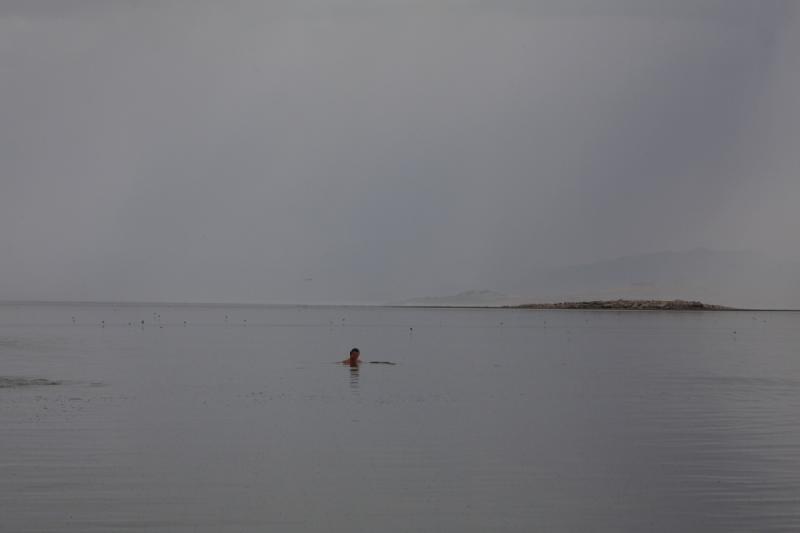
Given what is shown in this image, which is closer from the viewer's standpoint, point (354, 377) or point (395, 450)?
point (395, 450)

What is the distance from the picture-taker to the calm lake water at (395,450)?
54.6ft

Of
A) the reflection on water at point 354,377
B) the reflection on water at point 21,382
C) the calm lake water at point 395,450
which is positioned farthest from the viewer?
the reflection on water at point 354,377

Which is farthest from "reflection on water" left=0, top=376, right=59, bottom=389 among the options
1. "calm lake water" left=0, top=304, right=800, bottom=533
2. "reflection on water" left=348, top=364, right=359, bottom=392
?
"reflection on water" left=348, top=364, right=359, bottom=392

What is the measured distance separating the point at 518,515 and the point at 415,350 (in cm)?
4972

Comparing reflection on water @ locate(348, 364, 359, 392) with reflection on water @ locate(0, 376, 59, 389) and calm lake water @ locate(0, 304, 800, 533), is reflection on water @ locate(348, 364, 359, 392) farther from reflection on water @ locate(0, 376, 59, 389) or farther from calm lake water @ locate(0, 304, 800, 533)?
reflection on water @ locate(0, 376, 59, 389)

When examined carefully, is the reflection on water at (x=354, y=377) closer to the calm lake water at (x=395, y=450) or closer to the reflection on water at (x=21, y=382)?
the calm lake water at (x=395, y=450)

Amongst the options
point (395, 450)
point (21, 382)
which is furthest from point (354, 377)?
→ point (395, 450)

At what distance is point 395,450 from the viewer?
22.9 metres

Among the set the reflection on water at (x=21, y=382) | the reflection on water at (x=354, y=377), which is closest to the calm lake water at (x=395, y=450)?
the reflection on water at (x=21, y=382)

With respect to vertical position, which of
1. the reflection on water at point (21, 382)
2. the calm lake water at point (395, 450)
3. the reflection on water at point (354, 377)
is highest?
the reflection on water at point (354, 377)

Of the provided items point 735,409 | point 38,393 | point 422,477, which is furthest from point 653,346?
point 422,477

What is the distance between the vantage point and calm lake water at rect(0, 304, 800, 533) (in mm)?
16641

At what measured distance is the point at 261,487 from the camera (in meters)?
18.8

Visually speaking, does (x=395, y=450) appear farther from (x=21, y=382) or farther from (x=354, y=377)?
(x=21, y=382)
